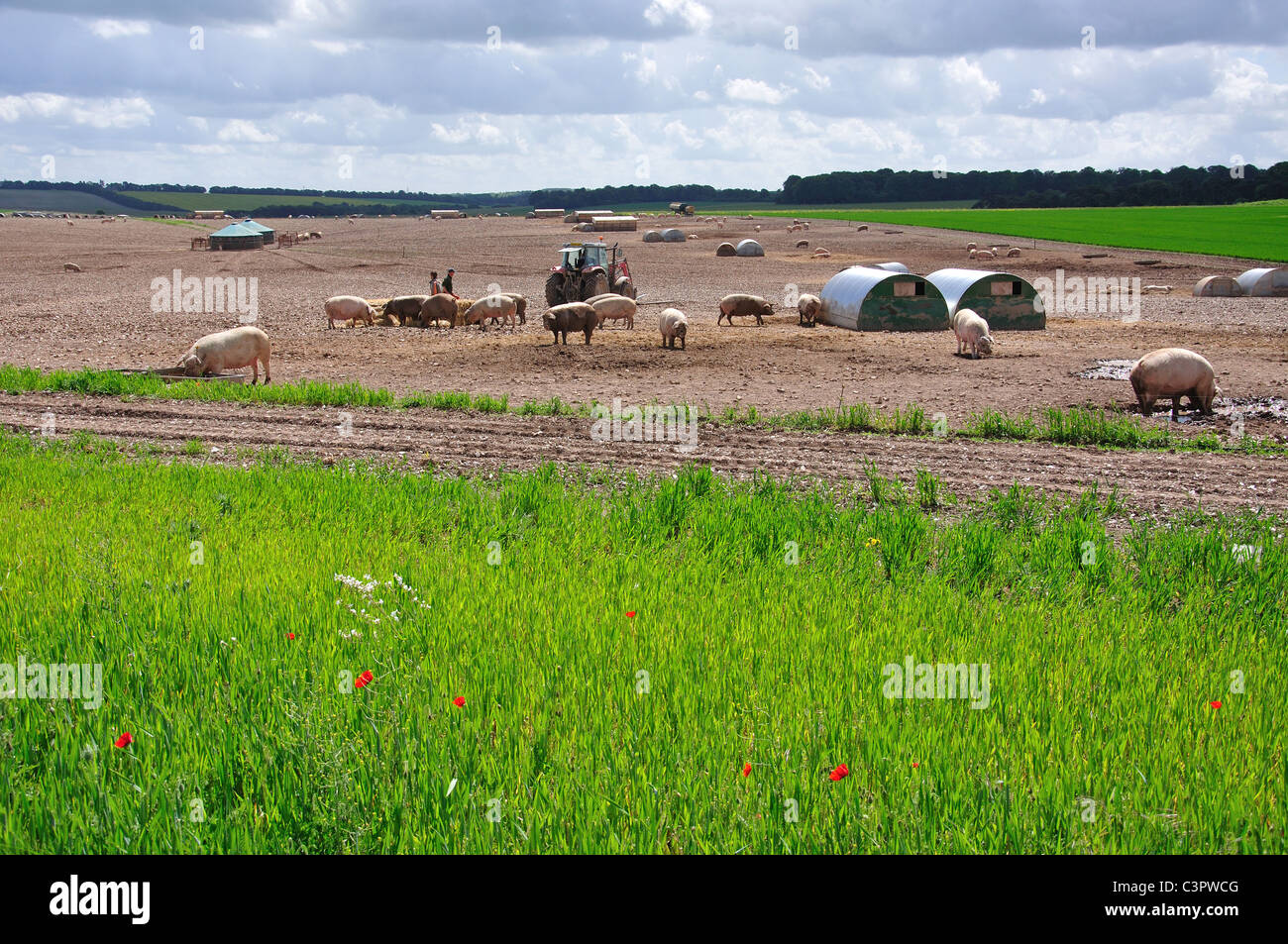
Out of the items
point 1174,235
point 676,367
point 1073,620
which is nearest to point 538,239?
point 1174,235

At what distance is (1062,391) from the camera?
18.5m

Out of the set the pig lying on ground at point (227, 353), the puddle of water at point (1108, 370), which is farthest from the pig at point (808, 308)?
the pig lying on ground at point (227, 353)

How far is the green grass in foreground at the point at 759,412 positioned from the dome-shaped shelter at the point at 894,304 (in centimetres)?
1248

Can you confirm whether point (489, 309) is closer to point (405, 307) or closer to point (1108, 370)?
point (405, 307)

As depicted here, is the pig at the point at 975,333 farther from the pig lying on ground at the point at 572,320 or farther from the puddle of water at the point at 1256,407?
the pig lying on ground at the point at 572,320

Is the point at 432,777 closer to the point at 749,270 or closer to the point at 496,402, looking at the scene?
the point at 496,402

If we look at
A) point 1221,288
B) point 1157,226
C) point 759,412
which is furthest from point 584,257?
point 1157,226

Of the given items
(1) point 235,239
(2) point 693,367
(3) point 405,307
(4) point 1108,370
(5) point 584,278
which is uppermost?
(1) point 235,239

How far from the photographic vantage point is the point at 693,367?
21.8 meters

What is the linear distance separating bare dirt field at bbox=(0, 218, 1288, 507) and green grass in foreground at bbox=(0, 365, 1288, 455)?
0.75 metres

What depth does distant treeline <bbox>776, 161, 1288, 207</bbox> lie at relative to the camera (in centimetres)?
12375

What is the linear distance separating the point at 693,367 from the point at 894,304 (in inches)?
376

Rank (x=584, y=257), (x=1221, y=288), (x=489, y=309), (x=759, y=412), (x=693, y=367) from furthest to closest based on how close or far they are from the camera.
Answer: (x=1221, y=288) → (x=584, y=257) → (x=489, y=309) → (x=693, y=367) → (x=759, y=412)

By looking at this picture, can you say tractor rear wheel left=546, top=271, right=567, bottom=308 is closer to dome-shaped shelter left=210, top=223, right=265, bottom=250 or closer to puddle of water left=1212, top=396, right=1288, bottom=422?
puddle of water left=1212, top=396, right=1288, bottom=422
